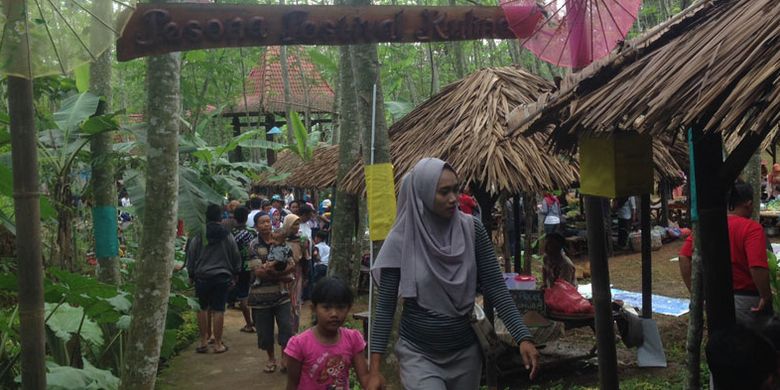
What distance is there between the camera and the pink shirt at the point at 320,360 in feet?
12.2

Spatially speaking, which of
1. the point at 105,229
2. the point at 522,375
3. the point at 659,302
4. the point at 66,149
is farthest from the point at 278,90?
the point at 522,375

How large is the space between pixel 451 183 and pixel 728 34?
146 centimetres

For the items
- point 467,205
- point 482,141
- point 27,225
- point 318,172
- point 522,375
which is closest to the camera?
point 27,225

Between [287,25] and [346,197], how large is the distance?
176 inches

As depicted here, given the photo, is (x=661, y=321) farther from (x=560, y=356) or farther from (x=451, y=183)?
(x=451, y=183)

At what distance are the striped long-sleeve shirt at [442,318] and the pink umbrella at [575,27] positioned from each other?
1.74 meters

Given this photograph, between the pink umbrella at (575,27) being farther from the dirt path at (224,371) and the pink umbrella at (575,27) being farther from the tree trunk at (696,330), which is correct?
the dirt path at (224,371)

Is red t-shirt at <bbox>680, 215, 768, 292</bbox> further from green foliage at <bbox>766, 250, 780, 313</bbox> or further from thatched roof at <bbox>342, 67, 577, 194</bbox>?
thatched roof at <bbox>342, 67, 577, 194</bbox>

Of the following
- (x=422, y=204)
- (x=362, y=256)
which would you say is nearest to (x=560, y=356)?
(x=422, y=204)

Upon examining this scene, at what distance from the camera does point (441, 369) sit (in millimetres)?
3521

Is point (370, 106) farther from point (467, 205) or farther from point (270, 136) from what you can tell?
point (270, 136)

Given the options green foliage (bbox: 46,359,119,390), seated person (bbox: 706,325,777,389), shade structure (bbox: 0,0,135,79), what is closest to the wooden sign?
shade structure (bbox: 0,0,135,79)

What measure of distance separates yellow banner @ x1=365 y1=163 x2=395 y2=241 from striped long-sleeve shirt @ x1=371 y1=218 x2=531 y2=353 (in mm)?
2319

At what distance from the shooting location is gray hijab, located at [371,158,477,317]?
355 centimetres
